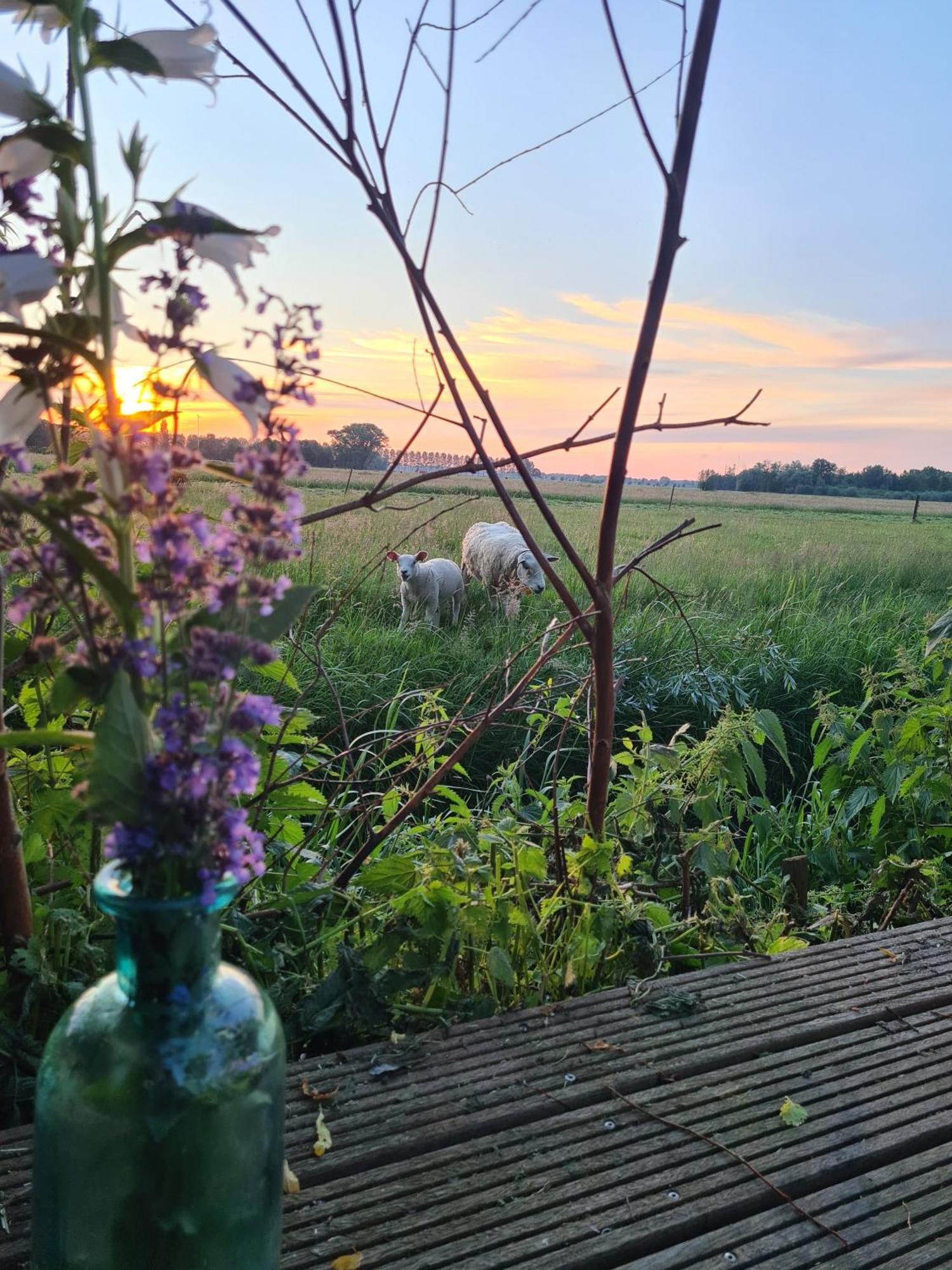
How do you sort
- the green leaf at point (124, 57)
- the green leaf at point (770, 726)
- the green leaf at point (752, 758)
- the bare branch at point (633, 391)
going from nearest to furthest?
the green leaf at point (124, 57), the bare branch at point (633, 391), the green leaf at point (752, 758), the green leaf at point (770, 726)

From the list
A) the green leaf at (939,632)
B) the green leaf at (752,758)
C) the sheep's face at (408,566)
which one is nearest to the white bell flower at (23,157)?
the green leaf at (752,758)

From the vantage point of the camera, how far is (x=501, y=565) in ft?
29.5

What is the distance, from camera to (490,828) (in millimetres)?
1683

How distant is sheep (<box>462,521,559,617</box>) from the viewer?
26.3ft

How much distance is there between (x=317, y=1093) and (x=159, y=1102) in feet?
1.72

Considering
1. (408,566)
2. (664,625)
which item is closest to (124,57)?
(664,625)

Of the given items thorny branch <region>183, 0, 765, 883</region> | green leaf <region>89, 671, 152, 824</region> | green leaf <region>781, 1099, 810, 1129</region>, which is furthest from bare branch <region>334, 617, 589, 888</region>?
green leaf <region>89, 671, 152, 824</region>

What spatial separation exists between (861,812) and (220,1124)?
10.3ft

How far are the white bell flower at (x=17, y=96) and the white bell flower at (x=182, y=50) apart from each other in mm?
79

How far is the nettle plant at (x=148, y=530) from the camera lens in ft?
1.80

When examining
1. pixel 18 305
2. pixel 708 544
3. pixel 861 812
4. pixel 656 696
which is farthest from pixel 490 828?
pixel 708 544

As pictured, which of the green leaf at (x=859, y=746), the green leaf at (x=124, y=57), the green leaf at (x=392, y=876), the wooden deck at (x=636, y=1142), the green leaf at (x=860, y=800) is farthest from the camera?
the green leaf at (x=860, y=800)

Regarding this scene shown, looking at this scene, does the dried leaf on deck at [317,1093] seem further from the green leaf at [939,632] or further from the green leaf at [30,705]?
the green leaf at [939,632]

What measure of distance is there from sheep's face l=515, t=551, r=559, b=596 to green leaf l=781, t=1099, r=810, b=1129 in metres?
6.93
